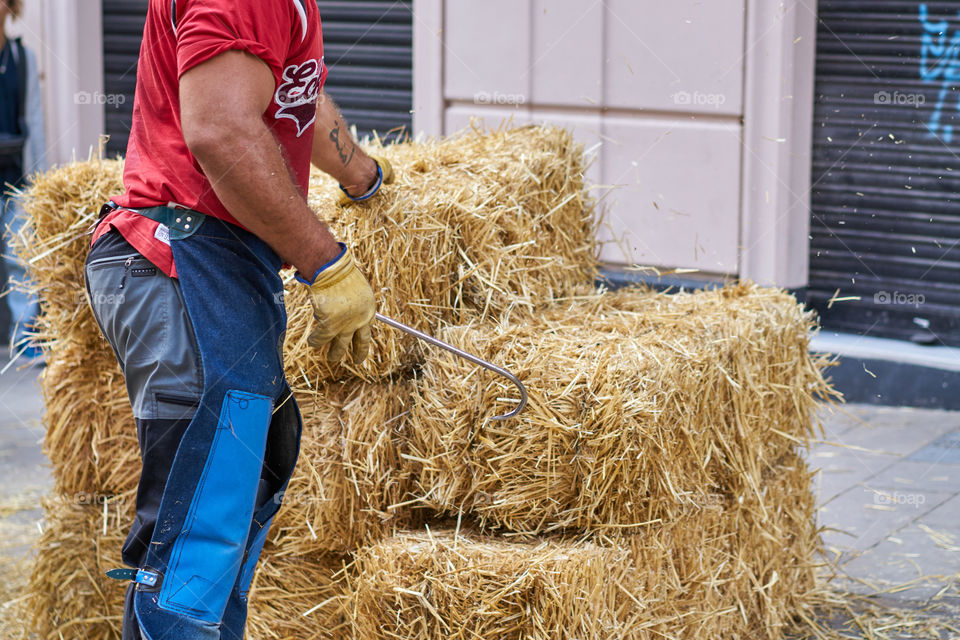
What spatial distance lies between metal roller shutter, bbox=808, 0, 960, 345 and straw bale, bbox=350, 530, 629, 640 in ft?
12.4

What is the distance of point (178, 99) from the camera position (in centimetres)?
223

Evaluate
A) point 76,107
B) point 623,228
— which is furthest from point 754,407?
point 76,107

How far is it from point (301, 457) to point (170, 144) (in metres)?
1.00

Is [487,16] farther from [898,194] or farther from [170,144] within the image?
[170,144]

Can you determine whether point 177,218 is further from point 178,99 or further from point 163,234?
point 178,99

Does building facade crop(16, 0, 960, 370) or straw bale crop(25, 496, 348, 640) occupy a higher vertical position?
building facade crop(16, 0, 960, 370)

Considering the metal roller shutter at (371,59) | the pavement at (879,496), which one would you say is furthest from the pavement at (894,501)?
the metal roller shutter at (371,59)

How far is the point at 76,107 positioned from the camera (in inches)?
319

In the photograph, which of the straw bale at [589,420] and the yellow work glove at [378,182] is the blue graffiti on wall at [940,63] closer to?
the straw bale at [589,420]

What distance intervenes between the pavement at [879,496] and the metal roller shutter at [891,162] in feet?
2.22

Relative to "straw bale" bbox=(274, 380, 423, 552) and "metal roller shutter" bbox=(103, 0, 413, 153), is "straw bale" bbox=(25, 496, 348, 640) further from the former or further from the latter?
"metal roller shutter" bbox=(103, 0, 413, 153)

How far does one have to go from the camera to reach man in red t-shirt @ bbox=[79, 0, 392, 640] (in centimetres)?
211

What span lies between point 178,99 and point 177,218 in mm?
233

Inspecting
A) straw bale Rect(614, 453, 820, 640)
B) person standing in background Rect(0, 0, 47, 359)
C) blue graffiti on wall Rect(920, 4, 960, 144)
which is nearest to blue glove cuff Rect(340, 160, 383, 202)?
straw bale Rect(614, 453, 820, 640)
